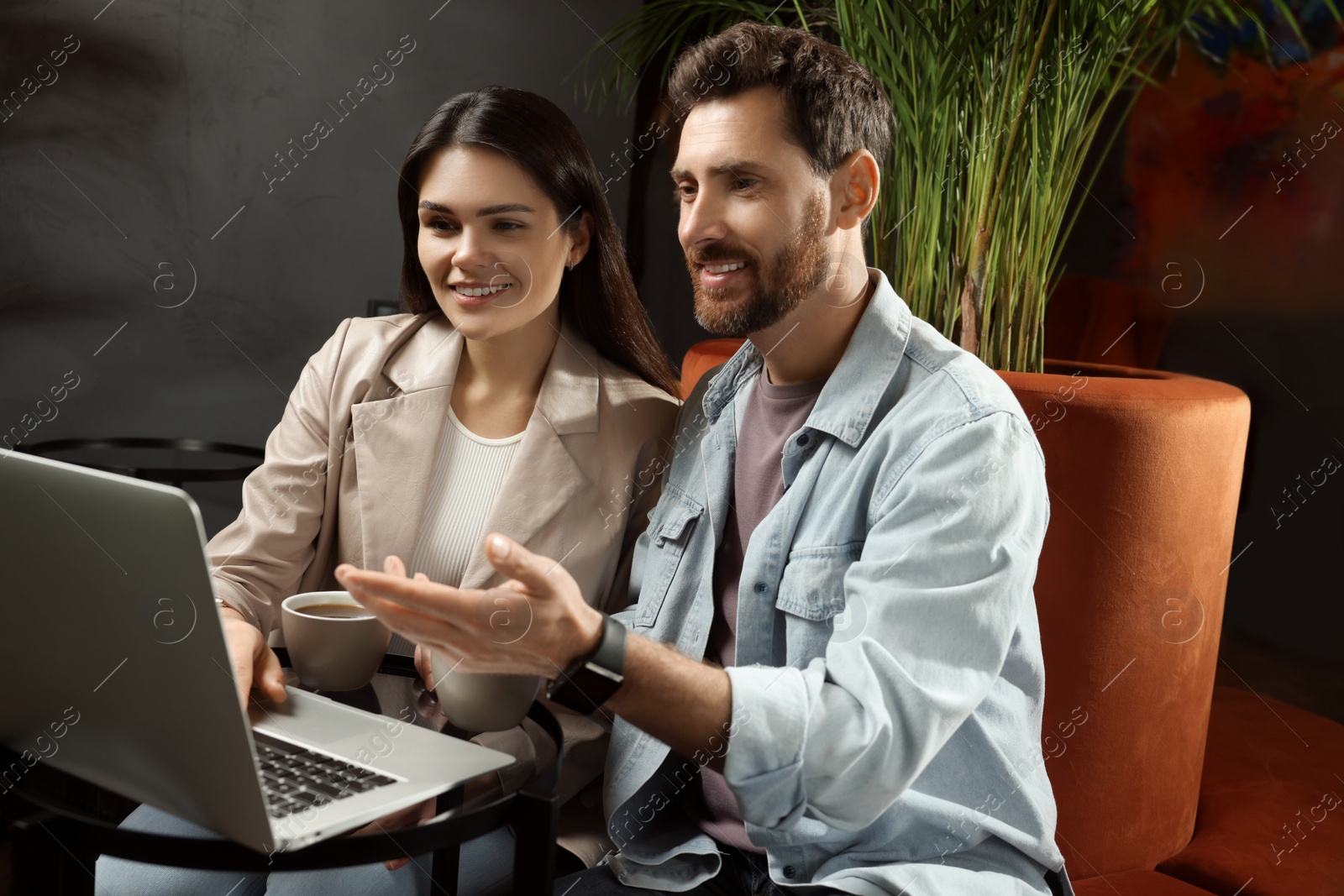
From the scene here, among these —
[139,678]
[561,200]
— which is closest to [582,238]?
[561,200]

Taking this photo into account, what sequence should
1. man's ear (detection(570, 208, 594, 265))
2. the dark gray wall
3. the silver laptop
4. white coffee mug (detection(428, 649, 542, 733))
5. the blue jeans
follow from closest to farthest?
the silver laptop → white coffee mug (detection(428, 649, 542, 733)) → the blue jeans → man's ear (detection(570, 208, 594, 265)) → the dark gray wall

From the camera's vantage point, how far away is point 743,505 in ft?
3.84

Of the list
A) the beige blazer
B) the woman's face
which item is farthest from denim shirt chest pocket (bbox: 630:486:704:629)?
the woman's face

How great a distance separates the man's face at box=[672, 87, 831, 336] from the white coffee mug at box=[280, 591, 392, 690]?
0.49 meters

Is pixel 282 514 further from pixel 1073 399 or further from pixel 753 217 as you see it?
Answer: pixel 1073 399

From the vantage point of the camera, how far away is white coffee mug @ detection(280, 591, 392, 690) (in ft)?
3.25

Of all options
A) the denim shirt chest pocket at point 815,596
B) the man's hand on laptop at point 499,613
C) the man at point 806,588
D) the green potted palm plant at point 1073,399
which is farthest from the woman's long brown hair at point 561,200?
the man's hand on laptop at point 499,613

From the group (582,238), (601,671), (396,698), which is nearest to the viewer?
(601,671)

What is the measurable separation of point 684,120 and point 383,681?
73cm

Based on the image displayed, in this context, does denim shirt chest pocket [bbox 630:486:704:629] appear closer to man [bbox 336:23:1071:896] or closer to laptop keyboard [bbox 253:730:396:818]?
man [bbox 336:23:1071:896]

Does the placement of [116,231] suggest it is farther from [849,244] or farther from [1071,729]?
[1071,729]

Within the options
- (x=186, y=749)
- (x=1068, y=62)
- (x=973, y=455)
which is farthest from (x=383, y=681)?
(x=1068, y=62)

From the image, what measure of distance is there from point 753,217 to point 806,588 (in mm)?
408

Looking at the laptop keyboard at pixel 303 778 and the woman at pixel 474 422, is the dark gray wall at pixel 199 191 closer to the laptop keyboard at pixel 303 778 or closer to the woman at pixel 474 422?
the woman at pixel 474 422
